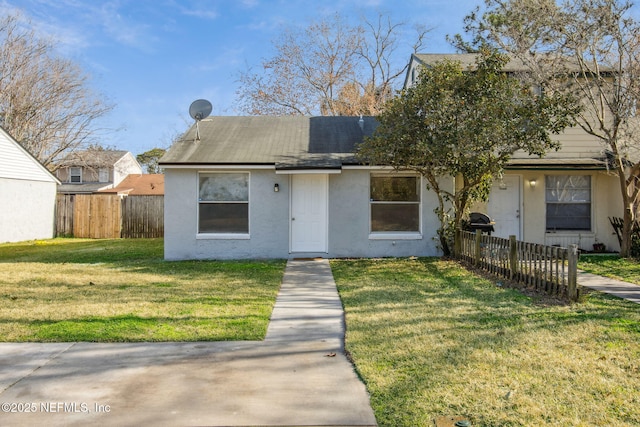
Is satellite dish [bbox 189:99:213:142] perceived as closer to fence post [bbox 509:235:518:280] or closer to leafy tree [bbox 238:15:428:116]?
fence post [bbox 509:235:518:280]

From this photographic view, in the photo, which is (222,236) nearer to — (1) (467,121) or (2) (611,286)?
(1) (467,121)

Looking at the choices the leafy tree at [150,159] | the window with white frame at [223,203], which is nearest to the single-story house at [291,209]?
the window with white frame at [223,203]

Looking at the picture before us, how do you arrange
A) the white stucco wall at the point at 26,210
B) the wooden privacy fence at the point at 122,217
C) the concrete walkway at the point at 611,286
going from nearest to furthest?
the concrete walkway at the point at 611,286, the white stucco wall at the point at 26,210, the wooden privacy fence at the point at 122,217

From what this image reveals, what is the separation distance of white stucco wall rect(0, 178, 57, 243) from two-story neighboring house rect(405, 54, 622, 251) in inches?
704

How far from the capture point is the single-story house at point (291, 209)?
11.4 m

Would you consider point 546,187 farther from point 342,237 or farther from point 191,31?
point 191,31

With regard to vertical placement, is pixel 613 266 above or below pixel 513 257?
below

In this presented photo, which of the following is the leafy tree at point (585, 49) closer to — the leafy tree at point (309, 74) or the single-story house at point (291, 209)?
the single-story house at point (291, 209)

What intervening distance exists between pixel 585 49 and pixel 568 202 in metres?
4.47

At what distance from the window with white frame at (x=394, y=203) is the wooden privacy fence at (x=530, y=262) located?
2.20 metres

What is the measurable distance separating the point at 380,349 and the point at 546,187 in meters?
10.6

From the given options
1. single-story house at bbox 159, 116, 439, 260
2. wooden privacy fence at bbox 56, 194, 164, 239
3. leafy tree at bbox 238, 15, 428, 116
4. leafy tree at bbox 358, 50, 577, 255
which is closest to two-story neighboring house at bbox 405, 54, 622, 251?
single-story house at bbox 159, 116, 439, 260

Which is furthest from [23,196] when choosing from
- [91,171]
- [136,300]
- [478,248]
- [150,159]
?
[150,159]

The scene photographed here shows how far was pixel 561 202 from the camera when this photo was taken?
12.8 metres
